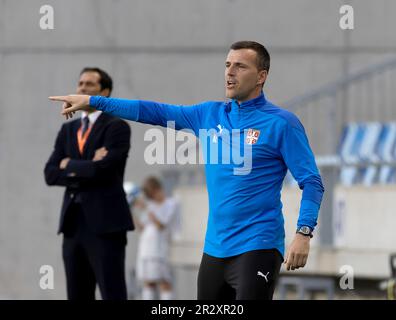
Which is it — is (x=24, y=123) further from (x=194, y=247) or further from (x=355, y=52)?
(x=355, y=52)

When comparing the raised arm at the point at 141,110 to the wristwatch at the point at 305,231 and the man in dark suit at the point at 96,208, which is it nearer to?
the wristwatch at the point at 305,231

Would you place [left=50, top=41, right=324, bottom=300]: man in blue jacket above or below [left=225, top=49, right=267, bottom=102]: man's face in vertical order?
below

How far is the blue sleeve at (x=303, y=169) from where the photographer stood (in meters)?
6.13

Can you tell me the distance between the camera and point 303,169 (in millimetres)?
6211

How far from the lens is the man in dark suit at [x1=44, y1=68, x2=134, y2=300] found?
8.29 m

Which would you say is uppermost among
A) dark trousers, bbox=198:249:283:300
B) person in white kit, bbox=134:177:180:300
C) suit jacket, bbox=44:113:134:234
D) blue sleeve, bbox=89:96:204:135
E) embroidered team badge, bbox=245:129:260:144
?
blue sleeve, bbox=89:96:204:135

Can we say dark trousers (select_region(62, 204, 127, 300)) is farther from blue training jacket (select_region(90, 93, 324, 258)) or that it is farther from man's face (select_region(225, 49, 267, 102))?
man's face (select_region(225, 49, 267, 102))

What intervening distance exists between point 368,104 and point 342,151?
7.49 feet

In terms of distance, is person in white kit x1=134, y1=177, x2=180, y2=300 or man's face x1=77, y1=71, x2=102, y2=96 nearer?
man's face x1=77, y1=71, x2=102, y2=96

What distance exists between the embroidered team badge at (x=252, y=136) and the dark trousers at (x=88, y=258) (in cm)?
225

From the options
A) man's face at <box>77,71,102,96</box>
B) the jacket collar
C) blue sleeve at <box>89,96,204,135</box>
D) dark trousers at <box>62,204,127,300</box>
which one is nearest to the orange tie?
man's face at <box>77,71,102,96</box>

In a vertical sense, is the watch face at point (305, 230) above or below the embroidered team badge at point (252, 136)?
below

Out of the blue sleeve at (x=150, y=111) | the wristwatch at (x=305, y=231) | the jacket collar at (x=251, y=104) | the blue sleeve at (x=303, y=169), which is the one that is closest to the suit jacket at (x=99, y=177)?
the blue sleeve at (x=150, y=111)

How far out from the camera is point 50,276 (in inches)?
771
